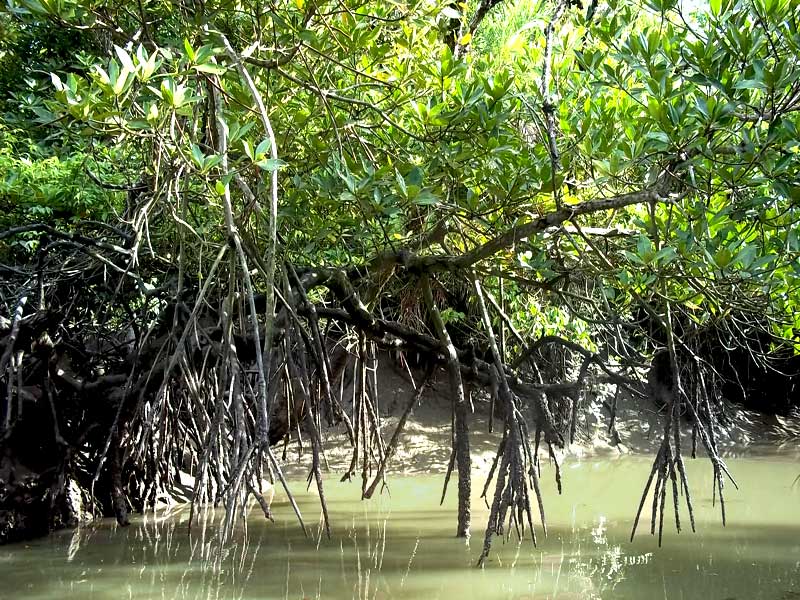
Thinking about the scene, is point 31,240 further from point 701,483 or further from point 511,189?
point 701,483

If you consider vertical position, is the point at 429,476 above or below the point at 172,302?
below

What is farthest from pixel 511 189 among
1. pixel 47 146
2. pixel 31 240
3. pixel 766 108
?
pixel 47 146

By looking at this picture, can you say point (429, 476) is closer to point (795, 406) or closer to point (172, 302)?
point (172, 302)

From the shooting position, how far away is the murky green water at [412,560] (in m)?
3.98

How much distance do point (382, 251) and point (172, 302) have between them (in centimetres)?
126

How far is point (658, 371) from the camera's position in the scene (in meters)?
10.5

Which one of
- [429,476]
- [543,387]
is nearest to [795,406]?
[429,476]

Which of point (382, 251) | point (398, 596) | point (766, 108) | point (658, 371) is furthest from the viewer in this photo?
point (658, 371)

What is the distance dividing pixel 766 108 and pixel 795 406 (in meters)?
9.17

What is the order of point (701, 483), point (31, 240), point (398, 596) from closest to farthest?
1. point (398, 596)
2. point (31, 240)
3. point (701, 483)

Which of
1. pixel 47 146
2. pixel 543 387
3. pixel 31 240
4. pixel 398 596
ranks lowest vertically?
pixel 398 596

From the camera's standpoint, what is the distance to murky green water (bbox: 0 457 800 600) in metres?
3.98

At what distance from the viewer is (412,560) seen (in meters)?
4.52

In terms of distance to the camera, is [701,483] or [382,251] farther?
[701,483]
